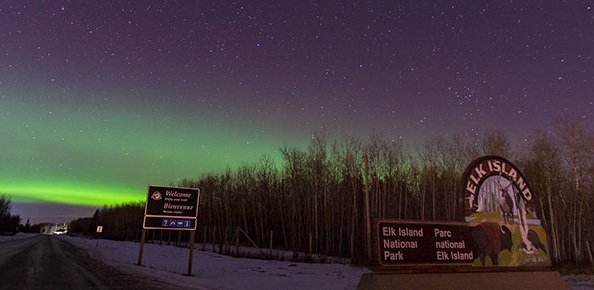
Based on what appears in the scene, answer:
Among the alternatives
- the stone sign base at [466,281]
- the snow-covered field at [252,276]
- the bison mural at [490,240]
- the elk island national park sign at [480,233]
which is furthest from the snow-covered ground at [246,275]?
the bison mural at [490,240]

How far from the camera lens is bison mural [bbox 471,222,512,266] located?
1113 centimetres

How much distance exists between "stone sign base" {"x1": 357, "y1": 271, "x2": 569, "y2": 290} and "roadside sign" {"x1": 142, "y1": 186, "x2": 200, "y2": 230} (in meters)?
12.6

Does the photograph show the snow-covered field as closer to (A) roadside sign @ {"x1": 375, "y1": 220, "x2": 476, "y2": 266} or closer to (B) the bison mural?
(A) roadside sign @ {"x1": 375, "y1": 220, "x2": 476, "y2": 266}

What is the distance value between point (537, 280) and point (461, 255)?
3.50 m

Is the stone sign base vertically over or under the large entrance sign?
under

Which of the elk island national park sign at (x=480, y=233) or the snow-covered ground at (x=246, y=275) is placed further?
the snow-covered ground at (x=246, y=275)

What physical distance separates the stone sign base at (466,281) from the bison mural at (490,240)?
55 centimetres

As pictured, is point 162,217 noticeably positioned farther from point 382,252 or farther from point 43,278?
point 382,252

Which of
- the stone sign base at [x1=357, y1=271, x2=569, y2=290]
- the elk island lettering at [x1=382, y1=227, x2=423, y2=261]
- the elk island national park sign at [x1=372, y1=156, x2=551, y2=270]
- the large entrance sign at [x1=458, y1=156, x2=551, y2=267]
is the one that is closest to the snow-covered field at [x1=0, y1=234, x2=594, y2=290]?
the stone sign base at [x1=357, y1=271, x2=569, y2=290]

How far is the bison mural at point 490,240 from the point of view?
11.1 m

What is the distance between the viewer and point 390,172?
48.3 m

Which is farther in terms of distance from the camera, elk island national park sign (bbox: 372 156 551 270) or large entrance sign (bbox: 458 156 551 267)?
large entrance sign (bbox: 458 156 551 267)

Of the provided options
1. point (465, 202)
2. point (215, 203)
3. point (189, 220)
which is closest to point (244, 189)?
point (215, 203)

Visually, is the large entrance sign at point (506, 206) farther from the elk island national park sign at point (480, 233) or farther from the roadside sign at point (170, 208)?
the roadside sign at point (170, 208)
